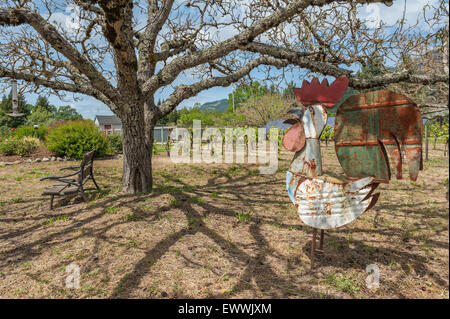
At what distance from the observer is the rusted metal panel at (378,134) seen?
1767 mm

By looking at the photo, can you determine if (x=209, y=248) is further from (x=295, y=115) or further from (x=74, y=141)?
(x=74, y=141)

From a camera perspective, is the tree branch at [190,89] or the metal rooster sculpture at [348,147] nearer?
the metal rooster sculpture at [348,147]

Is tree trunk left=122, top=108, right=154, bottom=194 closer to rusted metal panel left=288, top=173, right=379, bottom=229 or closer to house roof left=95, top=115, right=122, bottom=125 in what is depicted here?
rusted metal panel left=288, top=173, right=379, bottom=229

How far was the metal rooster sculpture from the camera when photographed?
1822 mm

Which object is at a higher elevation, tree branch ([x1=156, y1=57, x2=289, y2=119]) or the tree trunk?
tree branch ([x1=156, y1=57, x2=289, y2=119])

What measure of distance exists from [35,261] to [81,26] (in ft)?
18.5

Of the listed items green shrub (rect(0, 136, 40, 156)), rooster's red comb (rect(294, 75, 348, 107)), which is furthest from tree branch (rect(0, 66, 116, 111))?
green shrub (rect(0, 136, 40, 156))

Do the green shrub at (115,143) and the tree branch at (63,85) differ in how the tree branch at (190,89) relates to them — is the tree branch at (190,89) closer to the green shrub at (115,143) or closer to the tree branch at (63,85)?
the tree branch at (63,85)

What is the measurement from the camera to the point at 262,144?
640 inches

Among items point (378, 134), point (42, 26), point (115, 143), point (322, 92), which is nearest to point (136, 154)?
point (42, 26)

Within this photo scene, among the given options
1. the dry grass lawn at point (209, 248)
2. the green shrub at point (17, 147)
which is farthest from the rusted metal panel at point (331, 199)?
the green shrub at point (17, 147)

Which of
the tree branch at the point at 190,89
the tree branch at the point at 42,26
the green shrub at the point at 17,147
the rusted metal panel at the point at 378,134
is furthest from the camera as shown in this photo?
the green shrub at the point at 17,147

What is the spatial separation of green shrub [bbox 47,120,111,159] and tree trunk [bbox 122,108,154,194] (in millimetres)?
7165

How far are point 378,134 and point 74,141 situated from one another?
12159mm
